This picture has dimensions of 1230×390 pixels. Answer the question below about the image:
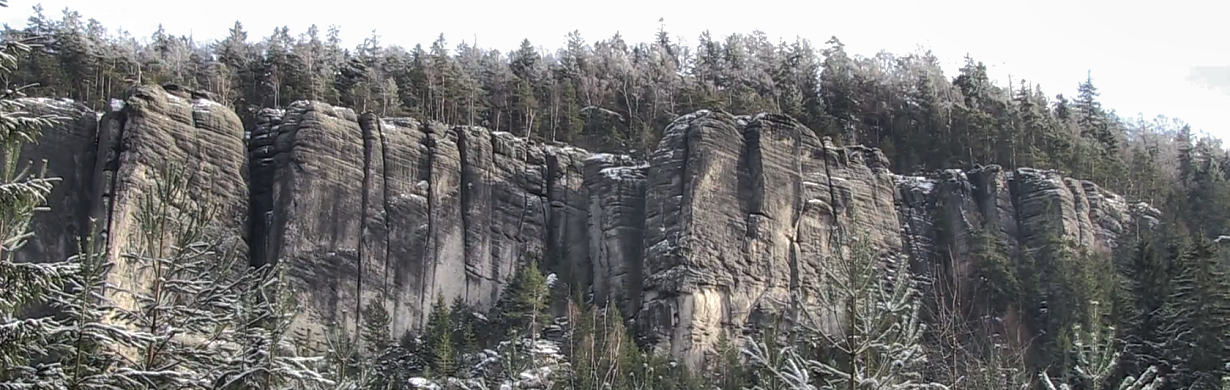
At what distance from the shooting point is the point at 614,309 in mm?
53594

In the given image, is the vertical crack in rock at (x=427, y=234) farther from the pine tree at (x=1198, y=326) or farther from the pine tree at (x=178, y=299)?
the pine tree at (x=178, y=299)

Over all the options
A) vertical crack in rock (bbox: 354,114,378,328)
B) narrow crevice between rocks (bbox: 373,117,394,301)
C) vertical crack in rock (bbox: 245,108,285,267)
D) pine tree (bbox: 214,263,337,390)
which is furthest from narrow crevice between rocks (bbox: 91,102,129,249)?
pine tree (bbox: 214,263,337,390)

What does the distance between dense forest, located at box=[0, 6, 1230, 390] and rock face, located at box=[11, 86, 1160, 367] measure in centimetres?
286

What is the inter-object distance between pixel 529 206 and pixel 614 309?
472 inches

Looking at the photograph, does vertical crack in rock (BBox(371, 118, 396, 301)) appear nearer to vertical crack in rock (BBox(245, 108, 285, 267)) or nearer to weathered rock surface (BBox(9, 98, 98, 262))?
vertical crack in rock (BBox(245, 108, 285, 267))

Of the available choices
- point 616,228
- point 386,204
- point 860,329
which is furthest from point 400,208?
point 860,329

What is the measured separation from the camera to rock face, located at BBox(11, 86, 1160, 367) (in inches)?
2221

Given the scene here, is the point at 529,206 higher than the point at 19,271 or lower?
higher

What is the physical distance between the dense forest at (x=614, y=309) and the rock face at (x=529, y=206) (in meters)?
2.86

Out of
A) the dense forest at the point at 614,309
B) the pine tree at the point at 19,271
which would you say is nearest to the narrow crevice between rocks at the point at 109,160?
the dense forest at the point at 614,309

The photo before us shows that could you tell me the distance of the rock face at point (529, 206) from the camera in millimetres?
56406

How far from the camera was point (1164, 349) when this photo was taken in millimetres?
41219

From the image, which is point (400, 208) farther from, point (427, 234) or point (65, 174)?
point (65, 174)

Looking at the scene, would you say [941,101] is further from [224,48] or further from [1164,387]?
[224,48]
